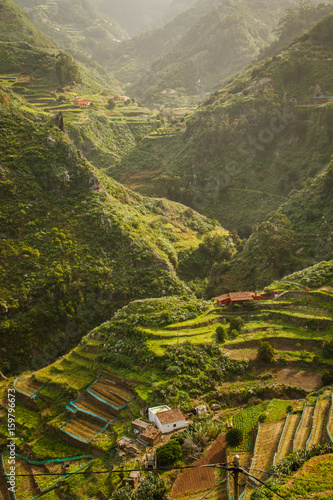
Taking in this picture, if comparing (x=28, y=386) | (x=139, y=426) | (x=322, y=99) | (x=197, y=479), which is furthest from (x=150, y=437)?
(x=322, y=99)

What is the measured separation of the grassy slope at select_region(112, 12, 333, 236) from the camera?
6062cm

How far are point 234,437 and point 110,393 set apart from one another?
8.44m

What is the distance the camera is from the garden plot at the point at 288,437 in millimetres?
18053

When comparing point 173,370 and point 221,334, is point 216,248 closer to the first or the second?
point 221,334

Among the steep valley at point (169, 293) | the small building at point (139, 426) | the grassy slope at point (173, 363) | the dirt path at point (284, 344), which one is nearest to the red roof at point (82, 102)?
the steep valley at point (169, 293)

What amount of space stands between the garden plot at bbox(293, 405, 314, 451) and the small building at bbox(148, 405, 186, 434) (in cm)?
580

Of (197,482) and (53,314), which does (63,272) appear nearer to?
(53,314)

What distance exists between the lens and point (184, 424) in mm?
21344

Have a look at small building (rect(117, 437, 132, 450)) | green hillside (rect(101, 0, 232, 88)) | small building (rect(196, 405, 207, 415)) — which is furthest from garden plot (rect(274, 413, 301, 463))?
green hillside (rect(101, 0, 232, 88))

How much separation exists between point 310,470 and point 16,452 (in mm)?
16712

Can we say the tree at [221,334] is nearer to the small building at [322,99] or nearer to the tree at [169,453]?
the tree at [169,453]

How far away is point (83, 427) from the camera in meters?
23.4

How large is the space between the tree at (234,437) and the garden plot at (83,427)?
296 inches

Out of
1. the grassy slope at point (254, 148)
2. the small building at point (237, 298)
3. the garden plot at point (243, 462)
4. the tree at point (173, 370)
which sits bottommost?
the garden plot at point (243, 462)
